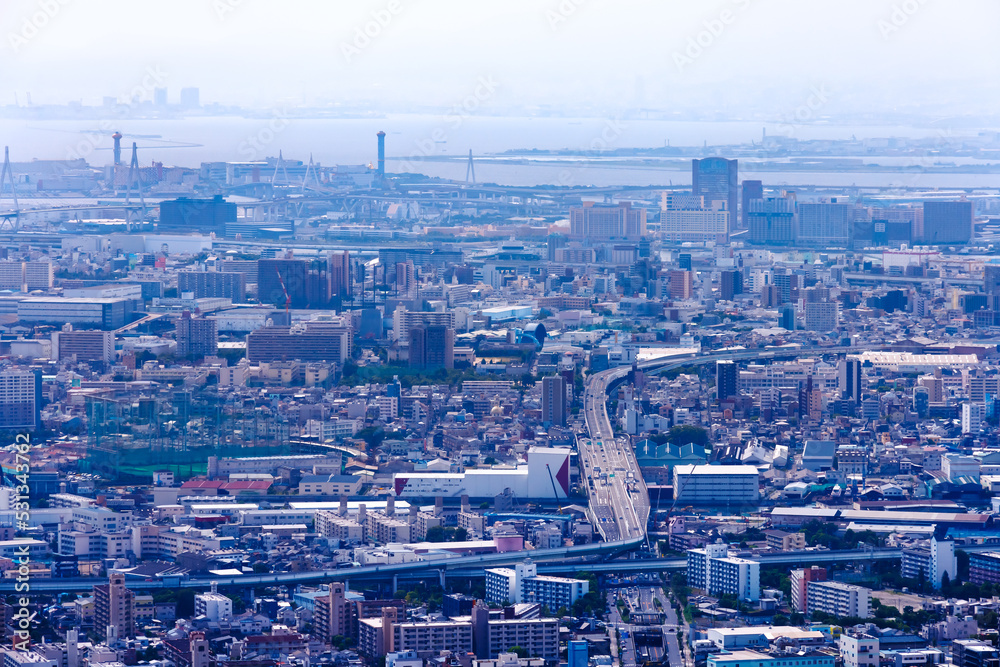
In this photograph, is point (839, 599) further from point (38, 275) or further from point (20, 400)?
point (38, 275)

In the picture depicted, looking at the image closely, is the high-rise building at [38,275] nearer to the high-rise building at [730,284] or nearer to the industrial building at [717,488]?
the high-rise building at [730,284]

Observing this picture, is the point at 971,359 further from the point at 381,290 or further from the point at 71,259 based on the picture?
→ the point at 71,259

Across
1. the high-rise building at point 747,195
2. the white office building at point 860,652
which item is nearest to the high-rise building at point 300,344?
the white office building at point 860,652

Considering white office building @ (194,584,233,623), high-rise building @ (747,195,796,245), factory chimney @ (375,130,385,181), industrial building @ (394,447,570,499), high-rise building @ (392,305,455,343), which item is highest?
factory chimney @ (375,130,385,181)

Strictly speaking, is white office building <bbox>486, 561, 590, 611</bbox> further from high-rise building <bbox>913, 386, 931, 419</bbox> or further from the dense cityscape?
high-rise building <bbox>913, 386, 931, 419</bbox>

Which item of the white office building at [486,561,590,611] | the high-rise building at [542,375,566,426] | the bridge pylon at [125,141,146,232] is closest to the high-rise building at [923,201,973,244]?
the bridge pylon at [125,141,146,232]
